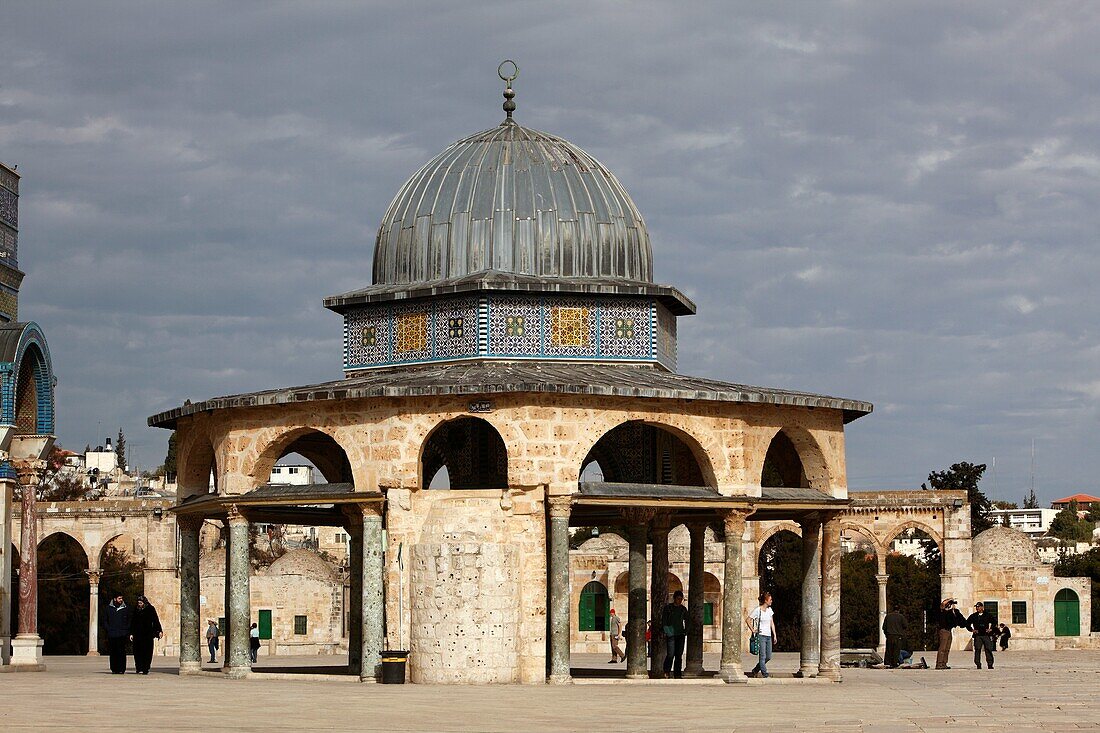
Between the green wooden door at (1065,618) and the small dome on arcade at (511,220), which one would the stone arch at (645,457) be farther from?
the green wooden door at (1065,618)

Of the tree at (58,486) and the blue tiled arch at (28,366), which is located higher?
the blue tiled arch at (28,366)

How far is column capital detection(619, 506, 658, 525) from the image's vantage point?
24922 millimetres

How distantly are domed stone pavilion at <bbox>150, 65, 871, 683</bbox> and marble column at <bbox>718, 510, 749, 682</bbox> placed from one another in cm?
3

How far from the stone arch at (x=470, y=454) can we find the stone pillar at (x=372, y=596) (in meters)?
5.49

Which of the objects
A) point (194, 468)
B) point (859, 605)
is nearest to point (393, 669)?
point (194, 468)

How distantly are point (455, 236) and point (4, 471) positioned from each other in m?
8.40

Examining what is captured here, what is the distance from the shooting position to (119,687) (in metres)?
20.5

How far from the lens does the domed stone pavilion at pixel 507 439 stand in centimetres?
2219

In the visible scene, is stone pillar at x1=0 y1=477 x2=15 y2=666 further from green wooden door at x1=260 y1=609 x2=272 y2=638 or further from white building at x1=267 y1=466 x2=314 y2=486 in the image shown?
white building at x1=267 y1=466 x2=314 y2=486

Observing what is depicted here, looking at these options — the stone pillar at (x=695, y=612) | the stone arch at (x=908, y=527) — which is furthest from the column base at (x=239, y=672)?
the stone arch at (x=908, y=527)

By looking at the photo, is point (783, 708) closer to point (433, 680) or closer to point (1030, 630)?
point (433, 680)

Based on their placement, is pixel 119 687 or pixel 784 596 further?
pixel 784 596

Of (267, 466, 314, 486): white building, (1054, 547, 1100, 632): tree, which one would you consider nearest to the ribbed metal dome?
(1054, 547, 1100, 632): tree

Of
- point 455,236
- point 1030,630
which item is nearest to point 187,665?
point 455,236
